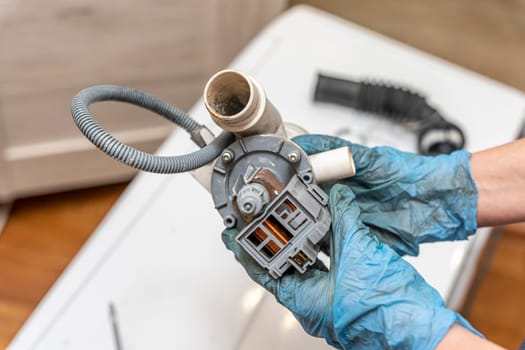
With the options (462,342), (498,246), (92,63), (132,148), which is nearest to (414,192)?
(462,342)

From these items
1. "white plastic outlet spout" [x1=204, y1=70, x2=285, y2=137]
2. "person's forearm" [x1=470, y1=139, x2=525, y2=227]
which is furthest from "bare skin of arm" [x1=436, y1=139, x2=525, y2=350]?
"white plastic outlet spout" [x1=204, y1=70, x2=285, y2=137]

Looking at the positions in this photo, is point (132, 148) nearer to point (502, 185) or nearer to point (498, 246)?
point (502, 185)

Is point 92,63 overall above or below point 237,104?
below

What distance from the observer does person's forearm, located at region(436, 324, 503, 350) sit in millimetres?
599

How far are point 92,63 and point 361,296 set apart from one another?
0.79 m

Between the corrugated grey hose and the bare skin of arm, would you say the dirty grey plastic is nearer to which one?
the corrugated grey hose

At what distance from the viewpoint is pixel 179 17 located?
1.17 metres

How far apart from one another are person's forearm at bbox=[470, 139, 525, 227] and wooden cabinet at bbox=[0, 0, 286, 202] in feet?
2.14

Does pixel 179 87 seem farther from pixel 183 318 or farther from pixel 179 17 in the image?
pixel 183 318

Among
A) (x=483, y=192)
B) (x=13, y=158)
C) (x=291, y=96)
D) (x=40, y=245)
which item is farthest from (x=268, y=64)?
(x=40, y=245)

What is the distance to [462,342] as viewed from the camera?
60 centimetres

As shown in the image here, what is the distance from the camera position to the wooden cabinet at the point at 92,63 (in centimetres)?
111

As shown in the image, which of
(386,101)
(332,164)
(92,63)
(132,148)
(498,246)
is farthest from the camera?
(498,246)

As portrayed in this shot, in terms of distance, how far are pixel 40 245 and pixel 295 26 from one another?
0.83 m
